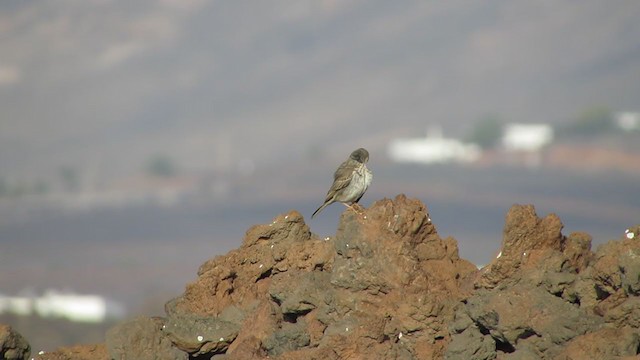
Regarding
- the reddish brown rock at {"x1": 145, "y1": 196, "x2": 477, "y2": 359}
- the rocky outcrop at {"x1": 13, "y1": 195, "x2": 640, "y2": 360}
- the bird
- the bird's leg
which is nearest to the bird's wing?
the bird

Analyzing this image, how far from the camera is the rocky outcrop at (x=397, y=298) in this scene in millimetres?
13289

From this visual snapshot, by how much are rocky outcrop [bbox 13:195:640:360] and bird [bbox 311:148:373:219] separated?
1.34 m

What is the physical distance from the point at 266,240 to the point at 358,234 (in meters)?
1.71

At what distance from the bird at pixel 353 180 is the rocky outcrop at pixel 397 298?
4.40ft

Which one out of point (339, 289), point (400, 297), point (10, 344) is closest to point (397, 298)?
point (400, 297)

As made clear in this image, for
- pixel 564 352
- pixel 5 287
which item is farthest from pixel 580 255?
pixel 5 287

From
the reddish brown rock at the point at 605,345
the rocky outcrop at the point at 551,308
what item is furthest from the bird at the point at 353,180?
the reddish brown rock at the point at 605,345

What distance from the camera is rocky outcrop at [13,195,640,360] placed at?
43.6 feet

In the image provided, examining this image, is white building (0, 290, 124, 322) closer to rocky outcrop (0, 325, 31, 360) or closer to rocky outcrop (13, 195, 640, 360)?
rocky outcrop (0, 325, 31, 360)

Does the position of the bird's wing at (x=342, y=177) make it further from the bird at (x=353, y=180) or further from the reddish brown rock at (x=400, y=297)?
the reddish brown rock at (x=400, y=297)

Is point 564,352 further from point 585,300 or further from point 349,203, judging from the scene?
point 349,203

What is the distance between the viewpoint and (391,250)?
14.3m

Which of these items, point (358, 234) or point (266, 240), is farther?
point (266, 240)

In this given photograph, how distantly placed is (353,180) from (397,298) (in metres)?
3.53
